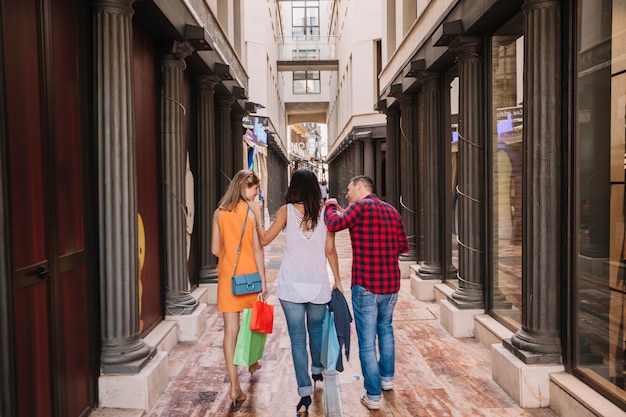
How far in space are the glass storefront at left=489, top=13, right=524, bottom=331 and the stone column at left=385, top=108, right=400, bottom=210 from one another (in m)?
6.10

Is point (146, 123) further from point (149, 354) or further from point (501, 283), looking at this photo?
point (501, 283)

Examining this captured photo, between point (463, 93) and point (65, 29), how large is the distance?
455 centimetres

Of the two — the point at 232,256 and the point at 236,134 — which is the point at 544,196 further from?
the point at 236,134

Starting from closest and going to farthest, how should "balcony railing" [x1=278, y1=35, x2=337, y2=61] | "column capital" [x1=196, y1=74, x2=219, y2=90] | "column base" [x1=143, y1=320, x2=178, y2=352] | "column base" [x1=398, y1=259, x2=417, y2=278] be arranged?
"column base" [x1=143, y1=320, x2=178, y2=352] → "column capital" [x1=196, y1=74, x2=219, y2=90] → "column base" [x1=398, y1=259, x2=417, y2=278] → "balcony railing" [x1=278, y1=35, x2=337, y2=61]

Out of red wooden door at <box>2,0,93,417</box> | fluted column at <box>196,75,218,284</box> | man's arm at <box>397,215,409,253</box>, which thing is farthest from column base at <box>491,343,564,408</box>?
fluted column at <box>196,75,218,284</box>

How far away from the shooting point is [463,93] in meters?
6.94

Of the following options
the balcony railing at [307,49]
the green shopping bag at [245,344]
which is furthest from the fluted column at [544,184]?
the balcony railing at [307,49]

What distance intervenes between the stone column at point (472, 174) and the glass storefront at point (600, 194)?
233 cm

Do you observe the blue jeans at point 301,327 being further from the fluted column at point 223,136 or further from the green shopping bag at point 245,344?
the fluted column at point 223,136

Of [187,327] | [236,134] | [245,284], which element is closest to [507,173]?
[245,284]

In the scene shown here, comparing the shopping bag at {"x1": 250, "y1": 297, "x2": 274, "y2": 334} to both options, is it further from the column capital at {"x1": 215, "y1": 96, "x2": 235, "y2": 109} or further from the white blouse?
the column capital at {"x1": 215, "y1": 96, "x2": 235, "y2": 109}

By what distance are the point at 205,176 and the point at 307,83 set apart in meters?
36.6

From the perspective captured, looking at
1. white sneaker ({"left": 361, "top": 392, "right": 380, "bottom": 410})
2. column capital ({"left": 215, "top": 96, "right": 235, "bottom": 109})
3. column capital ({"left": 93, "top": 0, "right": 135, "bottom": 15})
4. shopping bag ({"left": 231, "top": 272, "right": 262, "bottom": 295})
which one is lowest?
white sneaker ({"left": 361, "top": 392, "right": 380, "bottom": 410})

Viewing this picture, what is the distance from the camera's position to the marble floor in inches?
180
